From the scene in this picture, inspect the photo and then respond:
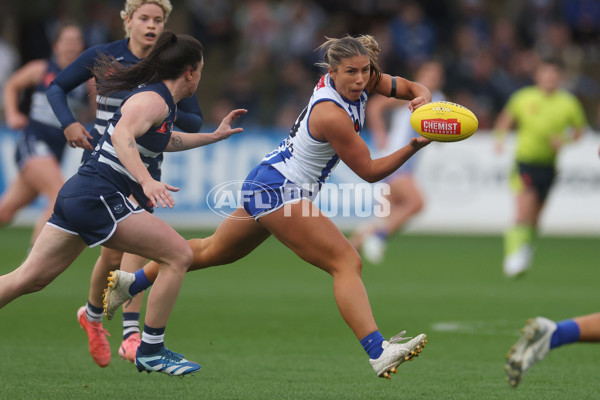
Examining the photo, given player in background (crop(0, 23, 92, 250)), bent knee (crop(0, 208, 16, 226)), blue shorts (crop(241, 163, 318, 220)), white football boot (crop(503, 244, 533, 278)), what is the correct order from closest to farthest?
blue shorts (crop(241, 163, 318, 220)) < player in background (crop(0, 23, 92, 250)) < bent knee (crop(0, 208, 16, 226)) < white football boot (crop(503, 244, 533, 278))

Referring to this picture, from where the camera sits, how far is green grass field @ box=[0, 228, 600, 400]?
6.00 metres

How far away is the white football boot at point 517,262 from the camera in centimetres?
1221

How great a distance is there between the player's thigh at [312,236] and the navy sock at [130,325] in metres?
1.46

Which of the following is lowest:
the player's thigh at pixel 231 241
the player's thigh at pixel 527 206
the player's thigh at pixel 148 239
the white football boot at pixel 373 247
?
the white football boot at pixel 373 247

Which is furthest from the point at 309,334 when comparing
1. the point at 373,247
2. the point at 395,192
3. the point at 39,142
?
the point at 395,192

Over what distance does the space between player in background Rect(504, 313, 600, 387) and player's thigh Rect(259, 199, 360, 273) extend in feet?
4.75

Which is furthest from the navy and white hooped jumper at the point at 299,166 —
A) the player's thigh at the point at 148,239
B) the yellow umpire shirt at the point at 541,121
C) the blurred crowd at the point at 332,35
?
the blurred crowd at the point at 332,35

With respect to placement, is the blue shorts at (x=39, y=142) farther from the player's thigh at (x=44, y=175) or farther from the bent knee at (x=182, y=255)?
the bent knee at (x=182, y=255)

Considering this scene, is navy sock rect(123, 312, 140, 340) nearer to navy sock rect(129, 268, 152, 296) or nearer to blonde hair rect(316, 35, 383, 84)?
navy sock rect(129, 268, 152, 296)

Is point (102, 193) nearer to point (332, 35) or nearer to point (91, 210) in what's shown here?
point (91, 210)

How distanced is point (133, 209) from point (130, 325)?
1331mm

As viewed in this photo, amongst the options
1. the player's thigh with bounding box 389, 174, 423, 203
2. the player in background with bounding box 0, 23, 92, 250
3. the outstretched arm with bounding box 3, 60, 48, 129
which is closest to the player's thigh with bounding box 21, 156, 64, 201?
the player in background with bounding box 0, 23, 92, 250

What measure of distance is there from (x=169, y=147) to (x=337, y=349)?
2186mm

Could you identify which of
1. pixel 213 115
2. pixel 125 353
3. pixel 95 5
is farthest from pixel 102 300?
pixel 95 5
